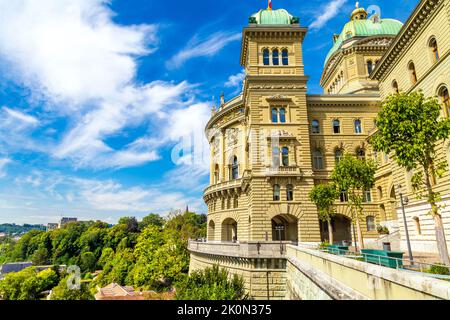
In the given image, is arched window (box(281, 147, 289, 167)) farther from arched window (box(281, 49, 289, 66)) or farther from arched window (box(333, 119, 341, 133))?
arched window (box(281, 49, 289, 66))

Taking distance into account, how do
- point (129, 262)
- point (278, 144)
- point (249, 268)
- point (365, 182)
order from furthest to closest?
point (129, 262) → point (278, 144) → point (365, 182) → point (249, 268)

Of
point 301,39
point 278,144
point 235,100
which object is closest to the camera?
point 278,144

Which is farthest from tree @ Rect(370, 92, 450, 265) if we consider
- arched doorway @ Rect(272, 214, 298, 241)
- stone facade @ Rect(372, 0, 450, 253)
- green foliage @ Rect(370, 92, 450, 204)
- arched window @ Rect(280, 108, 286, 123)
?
arched window @ Rect(280, 108, 286, 123)

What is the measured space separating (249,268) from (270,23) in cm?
2926

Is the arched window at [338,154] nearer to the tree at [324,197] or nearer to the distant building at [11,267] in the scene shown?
the tree at [324,197]

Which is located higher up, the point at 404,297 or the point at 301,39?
the point at 301,39

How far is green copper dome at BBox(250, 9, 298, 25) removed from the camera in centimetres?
3638

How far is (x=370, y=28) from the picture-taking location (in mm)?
48250

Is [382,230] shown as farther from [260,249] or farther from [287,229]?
[260,249]

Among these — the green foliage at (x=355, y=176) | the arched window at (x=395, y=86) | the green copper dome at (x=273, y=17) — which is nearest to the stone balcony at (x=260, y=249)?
the green foliage at (x=355, y=176)

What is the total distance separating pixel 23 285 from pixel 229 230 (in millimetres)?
48604
